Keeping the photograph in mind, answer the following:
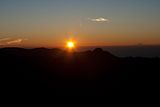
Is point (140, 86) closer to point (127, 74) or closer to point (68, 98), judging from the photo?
point (127, 74)

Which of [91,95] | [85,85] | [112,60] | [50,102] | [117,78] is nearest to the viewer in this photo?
[50,102]

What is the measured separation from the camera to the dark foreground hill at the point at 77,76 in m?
23.9

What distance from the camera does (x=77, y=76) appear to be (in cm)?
2738

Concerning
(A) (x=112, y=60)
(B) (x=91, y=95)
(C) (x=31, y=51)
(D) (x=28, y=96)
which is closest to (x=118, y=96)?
(B) (x=91, y=95)

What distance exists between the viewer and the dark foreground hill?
23.9 metres

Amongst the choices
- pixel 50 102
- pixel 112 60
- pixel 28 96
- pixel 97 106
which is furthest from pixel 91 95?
pixel 112 60

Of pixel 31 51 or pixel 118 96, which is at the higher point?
pixel 31 51

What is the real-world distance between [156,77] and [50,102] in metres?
12.7

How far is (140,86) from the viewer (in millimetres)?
26312

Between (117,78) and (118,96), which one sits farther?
(117,78)

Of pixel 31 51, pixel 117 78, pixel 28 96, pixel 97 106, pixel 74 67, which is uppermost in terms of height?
pixel 31 51

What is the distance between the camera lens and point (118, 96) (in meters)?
23.8

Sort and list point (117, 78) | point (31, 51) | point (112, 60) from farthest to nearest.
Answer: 1. point (31, 51)
2. point (112, 60)
3. point (117, 78)

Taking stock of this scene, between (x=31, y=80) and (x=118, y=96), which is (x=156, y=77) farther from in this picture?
(x=31, y=80)
